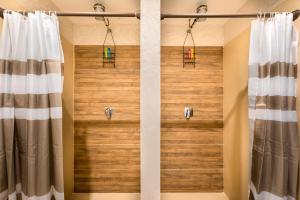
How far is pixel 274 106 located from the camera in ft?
3.65

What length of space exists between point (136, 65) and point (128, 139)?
909mm

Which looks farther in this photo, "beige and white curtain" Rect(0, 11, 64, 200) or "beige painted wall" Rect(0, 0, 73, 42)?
"beige painted wall" Rect(0, 0, 73, 42)

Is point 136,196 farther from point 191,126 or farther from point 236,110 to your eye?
point 236,110

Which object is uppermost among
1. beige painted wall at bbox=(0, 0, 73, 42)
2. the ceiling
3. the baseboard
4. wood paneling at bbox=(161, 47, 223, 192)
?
the ceiling

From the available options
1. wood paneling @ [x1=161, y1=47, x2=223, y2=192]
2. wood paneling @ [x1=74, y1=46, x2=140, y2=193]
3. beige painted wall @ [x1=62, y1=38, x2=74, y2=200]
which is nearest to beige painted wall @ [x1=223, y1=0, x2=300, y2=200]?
wood paneling @ [x1=161, y1=47, x2=223, y2=192]

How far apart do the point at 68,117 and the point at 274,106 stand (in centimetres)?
194

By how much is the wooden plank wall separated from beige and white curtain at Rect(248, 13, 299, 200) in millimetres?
965

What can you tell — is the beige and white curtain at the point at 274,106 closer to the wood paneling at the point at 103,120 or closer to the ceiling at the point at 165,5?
the ceiling at the point at 165,5

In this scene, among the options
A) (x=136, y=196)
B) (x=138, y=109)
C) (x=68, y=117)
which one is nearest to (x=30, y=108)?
(x=68, y=117)

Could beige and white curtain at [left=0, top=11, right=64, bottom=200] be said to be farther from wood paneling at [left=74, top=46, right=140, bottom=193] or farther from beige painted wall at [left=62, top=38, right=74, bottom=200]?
wood paneling at [left=74, top=46, right=140, bottom=193]

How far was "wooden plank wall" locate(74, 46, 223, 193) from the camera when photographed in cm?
210

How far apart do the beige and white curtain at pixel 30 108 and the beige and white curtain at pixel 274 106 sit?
1.29 metres

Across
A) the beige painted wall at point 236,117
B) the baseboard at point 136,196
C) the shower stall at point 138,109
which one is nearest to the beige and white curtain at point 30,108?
the shower stall at point 138,109

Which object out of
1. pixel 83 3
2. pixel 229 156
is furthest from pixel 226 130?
pixel 83 3
